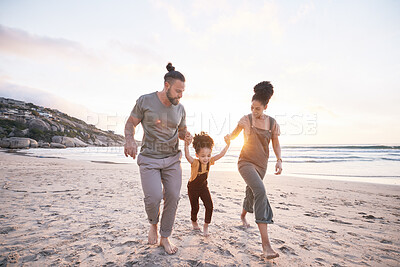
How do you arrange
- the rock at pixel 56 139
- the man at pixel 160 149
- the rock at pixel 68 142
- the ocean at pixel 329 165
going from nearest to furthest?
the man at pixel 160 149
the ocean at pixel 329 165
the rock at pixel 56 139
the rock at pixel 68 142

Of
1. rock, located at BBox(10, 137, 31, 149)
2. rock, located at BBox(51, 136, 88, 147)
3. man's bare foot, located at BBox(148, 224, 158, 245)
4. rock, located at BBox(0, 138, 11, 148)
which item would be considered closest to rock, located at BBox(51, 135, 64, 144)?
rock, located at BBox(51, 136, 88, 147)

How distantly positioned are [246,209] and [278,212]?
1.69 meters

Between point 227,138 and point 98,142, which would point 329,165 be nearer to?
point 227,138

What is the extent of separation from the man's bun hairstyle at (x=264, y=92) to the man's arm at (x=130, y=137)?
1802mm

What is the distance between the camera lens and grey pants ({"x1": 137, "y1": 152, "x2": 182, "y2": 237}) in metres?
2.67

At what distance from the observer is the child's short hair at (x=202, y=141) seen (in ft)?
11.2

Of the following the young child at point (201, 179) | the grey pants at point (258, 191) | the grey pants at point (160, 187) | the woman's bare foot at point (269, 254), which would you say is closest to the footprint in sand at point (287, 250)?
the woman's bare foot at point (269, 254)

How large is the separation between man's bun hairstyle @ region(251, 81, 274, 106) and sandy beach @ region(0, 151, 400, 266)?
7.16 feet

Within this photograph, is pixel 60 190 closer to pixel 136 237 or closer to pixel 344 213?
pixel 136 237

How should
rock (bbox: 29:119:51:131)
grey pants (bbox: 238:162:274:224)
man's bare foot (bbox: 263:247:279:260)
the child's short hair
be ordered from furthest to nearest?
rock (bbox: 29:119:51:131) < the child's short hair < grey pants (bbox: 238:162:274:224) < man's bare foot (bbox: 263:247:279:260)

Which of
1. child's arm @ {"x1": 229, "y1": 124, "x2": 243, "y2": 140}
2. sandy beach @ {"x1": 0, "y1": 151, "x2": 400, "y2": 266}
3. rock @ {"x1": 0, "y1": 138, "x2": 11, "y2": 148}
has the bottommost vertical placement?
rock @ {"x1": 0, "y1": 138, "x2": 11, "y2": 148}

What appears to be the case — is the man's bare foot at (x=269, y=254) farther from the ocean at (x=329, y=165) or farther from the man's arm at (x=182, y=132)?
the ocean at (x=329, y=165)

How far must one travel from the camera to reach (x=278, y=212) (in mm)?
4688

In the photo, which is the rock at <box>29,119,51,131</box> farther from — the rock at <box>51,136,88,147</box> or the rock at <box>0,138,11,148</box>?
the rock at <box>0,138,11,148</box>
